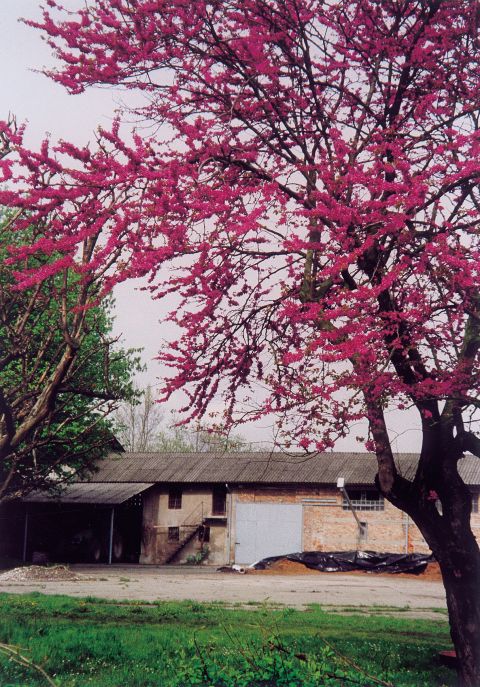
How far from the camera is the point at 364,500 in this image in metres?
39.3

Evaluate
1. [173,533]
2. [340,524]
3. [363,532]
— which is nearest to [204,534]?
[173,533]

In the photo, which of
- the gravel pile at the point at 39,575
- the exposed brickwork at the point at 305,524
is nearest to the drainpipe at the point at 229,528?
the exposed brickwork at the point at 305,524

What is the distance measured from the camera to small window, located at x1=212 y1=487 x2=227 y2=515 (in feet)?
139

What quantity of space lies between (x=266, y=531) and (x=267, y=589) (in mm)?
16534

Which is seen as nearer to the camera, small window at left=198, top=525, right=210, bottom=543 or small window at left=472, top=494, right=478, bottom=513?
small window at left=472, top=494, right=478, bottom=513

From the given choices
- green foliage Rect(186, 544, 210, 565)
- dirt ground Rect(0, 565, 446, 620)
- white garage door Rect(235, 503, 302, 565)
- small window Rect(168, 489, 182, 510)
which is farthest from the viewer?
small window Rect(168, 489, 182, 510)

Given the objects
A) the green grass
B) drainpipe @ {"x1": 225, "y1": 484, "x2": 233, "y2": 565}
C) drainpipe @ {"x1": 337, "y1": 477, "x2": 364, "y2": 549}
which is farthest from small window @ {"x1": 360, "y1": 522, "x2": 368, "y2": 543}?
the green grass

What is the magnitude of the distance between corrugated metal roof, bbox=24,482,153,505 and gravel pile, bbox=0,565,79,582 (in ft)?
36.3

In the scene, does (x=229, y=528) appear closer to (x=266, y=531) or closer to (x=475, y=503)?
(x=266, y=531)

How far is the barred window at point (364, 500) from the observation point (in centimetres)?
3891

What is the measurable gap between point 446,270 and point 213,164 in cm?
314

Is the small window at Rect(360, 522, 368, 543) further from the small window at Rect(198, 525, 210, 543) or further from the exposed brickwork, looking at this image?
the small window at Rect(198, 525, 210, 543)

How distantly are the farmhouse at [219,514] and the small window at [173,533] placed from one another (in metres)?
0.06

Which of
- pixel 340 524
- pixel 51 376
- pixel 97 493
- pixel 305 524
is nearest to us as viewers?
pixel 51 376
